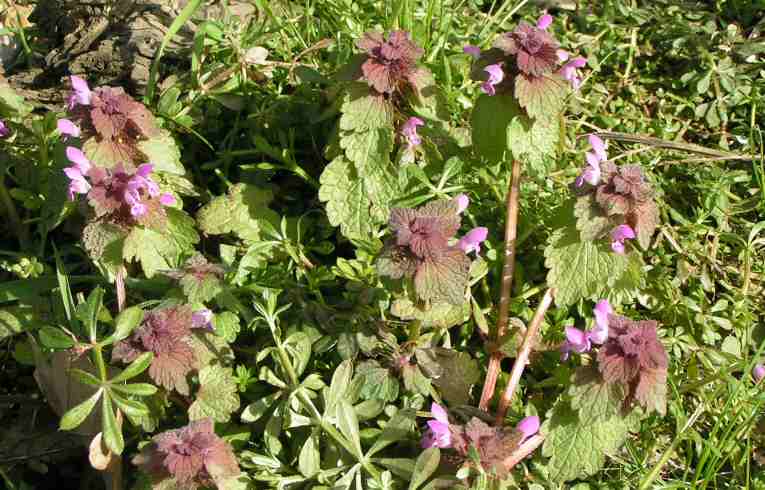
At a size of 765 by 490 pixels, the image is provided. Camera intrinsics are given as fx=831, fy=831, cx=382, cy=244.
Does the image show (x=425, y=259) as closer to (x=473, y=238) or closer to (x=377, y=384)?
(x=473, y=238)

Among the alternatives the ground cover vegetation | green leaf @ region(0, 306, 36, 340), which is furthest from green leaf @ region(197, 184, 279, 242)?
green leaf @ region(0, 306, 36, 340)

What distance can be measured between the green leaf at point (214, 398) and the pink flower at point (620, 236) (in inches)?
49.3

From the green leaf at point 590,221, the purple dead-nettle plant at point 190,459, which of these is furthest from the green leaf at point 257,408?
the green leaf at point 590,221

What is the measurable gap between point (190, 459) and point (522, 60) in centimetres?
151

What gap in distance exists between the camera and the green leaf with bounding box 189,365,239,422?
2.46 metres

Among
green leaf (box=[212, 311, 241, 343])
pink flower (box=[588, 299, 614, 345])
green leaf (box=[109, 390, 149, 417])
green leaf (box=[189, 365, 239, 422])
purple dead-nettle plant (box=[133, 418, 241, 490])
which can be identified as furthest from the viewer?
green leaf (box=[212, 311, 241, 343])

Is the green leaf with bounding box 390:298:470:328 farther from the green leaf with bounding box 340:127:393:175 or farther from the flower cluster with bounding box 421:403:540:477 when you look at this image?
the green leaf with bounding box 340:127:393:175

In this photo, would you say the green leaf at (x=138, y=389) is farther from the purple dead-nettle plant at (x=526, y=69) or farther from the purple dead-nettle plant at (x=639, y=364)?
the purple dead-nettle plant at (x=526, y=69)

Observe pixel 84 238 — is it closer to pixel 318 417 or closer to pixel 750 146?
pixel 318 417

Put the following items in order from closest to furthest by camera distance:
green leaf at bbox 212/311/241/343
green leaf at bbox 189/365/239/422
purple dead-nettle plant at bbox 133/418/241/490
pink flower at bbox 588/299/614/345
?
purple dead-nettle plant at bbox 133/418/241/490 → pink flower at bbox 588/299/614/345 → green leaf at bbox 189/365/239/422 → green leaf at bbox 212/311/241/343

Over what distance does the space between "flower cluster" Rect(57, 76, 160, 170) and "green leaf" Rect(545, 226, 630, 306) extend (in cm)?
136

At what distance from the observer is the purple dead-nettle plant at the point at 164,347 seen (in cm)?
228

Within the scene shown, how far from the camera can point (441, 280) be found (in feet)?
7.43

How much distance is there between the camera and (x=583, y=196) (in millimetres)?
2592
